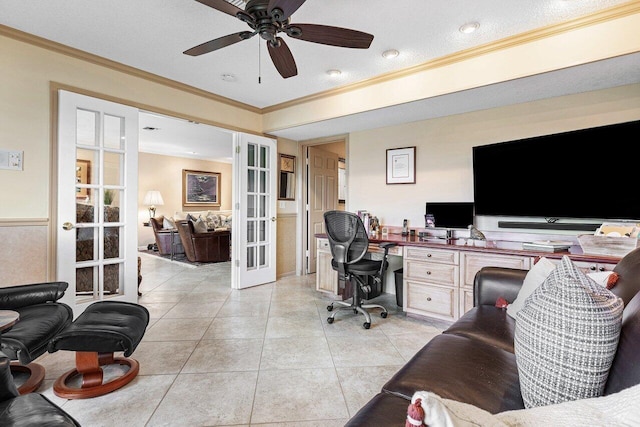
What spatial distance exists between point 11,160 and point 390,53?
10.9 ft

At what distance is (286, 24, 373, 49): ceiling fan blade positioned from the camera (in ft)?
6.32

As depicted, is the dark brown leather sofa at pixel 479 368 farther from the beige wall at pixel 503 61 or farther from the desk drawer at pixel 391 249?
the beige wall at pixel 503 61

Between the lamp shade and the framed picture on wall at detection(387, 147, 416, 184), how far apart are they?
6.05 m

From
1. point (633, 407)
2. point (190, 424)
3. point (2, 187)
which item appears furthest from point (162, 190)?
point (633, 407)

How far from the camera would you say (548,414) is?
58cm

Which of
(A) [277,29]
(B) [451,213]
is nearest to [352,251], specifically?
(B) [451,213]

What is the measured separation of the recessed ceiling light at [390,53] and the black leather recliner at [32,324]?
3203 mm

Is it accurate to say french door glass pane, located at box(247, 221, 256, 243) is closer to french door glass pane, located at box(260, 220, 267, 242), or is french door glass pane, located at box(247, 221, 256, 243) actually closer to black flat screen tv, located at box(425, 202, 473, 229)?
french door glass pane, located at box(260, 220, 267, 242)

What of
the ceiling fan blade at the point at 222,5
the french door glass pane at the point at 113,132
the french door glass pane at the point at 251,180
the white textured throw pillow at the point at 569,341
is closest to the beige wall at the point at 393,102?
the french door glass pane at the point at 113,132

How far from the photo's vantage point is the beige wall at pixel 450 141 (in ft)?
8.89

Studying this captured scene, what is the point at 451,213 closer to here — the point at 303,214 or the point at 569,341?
the point at 303,214

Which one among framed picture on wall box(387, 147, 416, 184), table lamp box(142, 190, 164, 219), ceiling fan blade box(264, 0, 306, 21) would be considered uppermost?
ceiling fan blade box(264, 0, 306, 21)

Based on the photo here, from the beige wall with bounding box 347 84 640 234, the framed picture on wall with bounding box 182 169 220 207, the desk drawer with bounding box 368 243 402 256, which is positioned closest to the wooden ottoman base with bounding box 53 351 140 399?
the desk drawer with bounding box 368 243 402 256

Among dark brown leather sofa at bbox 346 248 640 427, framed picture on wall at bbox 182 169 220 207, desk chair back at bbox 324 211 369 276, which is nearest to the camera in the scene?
dark brown leather sofa at bbox 346 248 640 427
